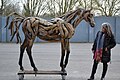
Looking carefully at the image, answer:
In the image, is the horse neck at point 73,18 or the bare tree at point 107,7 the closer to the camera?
the horse neck at point 73,18

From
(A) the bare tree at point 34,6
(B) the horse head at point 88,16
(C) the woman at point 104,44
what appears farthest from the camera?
(A) the bare tree at point 34,6

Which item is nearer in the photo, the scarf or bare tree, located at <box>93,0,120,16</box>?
the scarf

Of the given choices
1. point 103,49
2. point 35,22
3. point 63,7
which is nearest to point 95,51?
point 103,49

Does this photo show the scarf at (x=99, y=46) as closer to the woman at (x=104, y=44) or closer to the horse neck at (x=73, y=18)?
the woman at (x=104, y=44)

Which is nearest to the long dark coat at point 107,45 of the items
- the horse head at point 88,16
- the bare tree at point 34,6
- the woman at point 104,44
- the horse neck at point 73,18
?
the woman at point 104,44

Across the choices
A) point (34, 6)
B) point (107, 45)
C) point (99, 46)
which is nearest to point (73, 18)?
point (99, 46)

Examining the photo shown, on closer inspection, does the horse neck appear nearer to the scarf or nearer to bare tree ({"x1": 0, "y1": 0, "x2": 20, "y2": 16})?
the scarf

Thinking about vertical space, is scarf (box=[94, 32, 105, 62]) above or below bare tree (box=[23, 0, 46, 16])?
below

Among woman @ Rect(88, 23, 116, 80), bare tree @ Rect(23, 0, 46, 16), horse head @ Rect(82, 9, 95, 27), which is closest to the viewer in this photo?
woman @ Rect(88, 23, 116, 80)

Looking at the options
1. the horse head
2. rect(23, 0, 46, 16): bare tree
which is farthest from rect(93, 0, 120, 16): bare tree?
the horse head

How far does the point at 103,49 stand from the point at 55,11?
124 ft

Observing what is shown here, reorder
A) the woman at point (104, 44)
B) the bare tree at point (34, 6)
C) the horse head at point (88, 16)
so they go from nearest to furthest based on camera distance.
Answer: the woman at point (104, 44), the horse head at point (88, 16), the bare tree at point (34, 6)

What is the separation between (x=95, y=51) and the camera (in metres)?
9.08

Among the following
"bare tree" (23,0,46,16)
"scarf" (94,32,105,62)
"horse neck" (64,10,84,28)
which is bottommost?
"scarf" (94,32,105,62)
